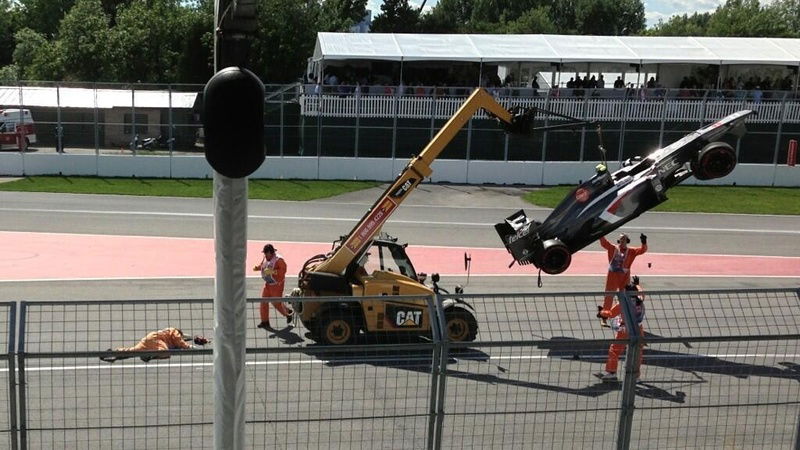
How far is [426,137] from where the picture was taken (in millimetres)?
32938

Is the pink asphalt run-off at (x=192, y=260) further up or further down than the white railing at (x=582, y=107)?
further down

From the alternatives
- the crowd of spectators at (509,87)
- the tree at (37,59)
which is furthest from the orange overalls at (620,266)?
the tree at (37,59)

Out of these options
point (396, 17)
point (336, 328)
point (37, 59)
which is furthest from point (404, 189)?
point (396, 17)

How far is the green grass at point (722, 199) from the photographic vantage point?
2809 centimetres

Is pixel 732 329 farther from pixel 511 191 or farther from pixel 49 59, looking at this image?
pixel 49 59

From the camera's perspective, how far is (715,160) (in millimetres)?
12867

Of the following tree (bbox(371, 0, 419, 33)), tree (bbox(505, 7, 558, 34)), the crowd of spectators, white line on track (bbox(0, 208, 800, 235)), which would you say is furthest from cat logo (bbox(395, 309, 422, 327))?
tree (bbox(505, 7, 558, 34))

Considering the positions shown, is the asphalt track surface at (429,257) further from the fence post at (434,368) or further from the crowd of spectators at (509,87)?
the crowd of spectators at (509,87)

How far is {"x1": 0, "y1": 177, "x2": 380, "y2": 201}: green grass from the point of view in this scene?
2825 centimetres

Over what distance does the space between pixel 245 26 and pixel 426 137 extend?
95.5 ft

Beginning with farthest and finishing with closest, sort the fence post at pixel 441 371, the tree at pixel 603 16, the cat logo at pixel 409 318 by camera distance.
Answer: the tree at pixel 603 16, the cat logo at pixel 409 318, the fence post at pixel 441 371

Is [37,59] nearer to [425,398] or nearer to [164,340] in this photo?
[164,340]

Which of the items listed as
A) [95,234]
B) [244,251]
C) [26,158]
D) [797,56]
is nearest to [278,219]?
[95,234]

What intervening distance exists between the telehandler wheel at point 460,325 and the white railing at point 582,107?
20.5 meters
